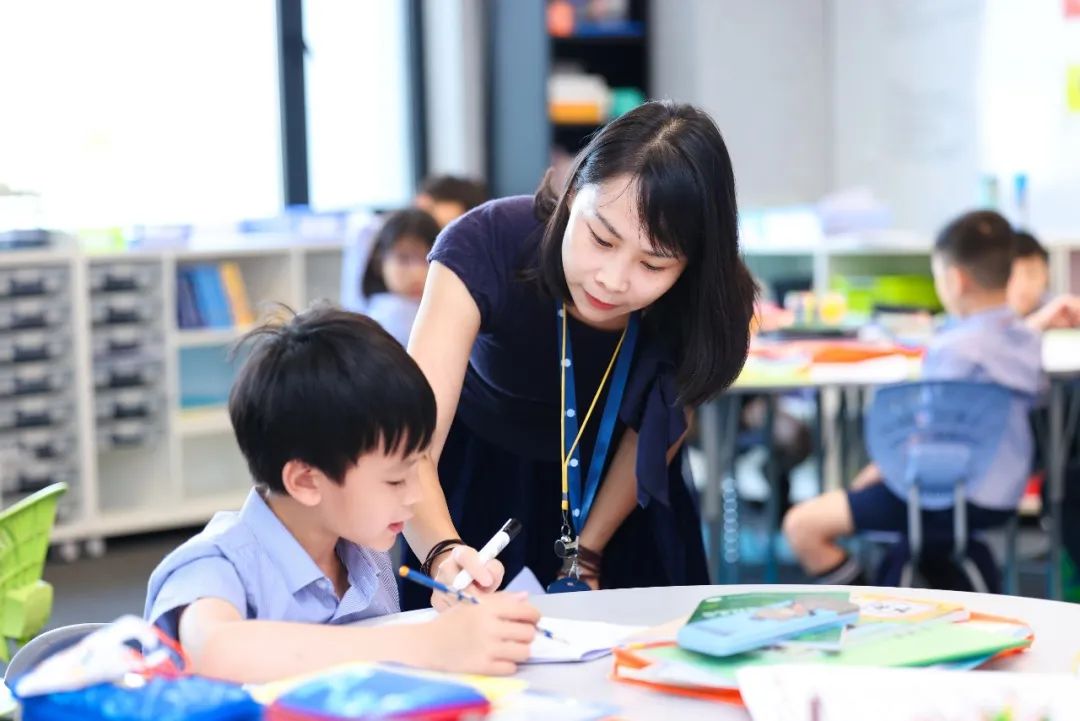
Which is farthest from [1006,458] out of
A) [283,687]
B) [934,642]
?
[283,687]

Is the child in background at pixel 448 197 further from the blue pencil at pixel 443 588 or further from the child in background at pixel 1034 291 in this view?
the blue pencil at pixel 443 588

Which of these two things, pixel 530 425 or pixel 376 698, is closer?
pixel 376 698

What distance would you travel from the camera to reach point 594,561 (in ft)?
6.20

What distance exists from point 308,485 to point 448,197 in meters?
3.32

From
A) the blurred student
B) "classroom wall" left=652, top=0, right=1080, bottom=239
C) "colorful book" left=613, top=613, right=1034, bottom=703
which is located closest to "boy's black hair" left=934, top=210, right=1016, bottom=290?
"classroom wall" left=652, top=0, right=1080, bottom=239

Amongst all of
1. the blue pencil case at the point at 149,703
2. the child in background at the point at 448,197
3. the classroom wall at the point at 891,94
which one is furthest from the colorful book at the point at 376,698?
the classroom wall at the point at 891,94

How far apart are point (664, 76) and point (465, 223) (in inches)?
210

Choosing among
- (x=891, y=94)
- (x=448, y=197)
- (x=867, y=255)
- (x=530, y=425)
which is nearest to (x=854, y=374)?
(x=448, y=197)

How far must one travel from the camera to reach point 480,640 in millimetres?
1250

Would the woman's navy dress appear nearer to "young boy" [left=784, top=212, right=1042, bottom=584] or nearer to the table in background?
the table in background

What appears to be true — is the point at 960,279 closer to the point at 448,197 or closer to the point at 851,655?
the point at 448,197

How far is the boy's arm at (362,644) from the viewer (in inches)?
48.8

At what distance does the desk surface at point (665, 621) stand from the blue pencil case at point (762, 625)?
6cm

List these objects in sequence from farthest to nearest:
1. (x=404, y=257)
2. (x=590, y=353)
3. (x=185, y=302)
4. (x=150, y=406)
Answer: (x=185, y=302), (x=150, y=406), (x=404, y=257), (x=590, y=353)
